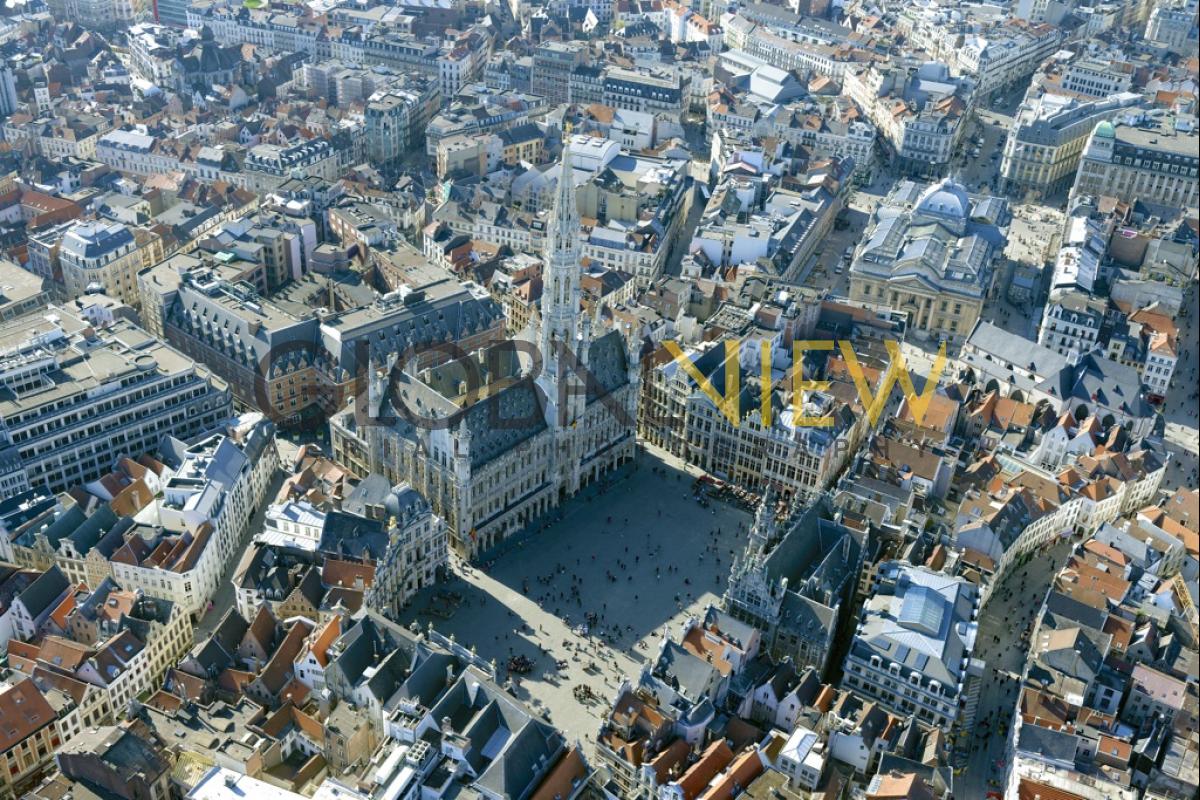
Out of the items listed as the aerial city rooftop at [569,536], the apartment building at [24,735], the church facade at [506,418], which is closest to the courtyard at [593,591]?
the aerial city rooftop at [569,536]

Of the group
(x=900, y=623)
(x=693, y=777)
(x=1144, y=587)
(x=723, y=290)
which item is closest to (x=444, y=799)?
(x=693, y=777)

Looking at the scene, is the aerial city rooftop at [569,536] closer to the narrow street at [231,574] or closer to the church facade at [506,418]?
the church facade at [506,418]

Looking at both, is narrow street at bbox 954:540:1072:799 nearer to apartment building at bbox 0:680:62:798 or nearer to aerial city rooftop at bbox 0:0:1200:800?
aerial city rooftop at bbox 0:0:1200:800

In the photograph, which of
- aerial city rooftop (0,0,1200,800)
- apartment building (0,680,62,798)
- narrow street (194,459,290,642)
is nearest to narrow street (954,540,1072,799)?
aerial city rooftop (0,0,1200,800)

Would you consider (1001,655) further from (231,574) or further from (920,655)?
(231,574)

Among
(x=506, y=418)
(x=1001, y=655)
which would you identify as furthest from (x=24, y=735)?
(x=1001, y=655)

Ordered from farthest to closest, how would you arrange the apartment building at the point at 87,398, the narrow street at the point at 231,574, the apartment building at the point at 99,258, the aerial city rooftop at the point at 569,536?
the apartment building at the point at 99,258 → the apartment building at the point at 87,398 → the narrow street at the point at 231,574 → the aerial city rooftop at the point at 569,536
